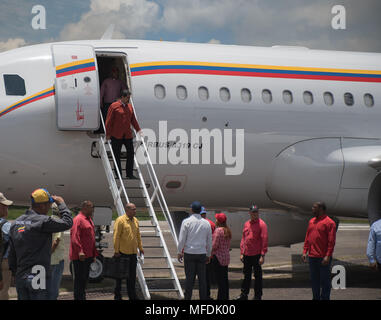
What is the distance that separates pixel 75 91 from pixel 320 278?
6.01m

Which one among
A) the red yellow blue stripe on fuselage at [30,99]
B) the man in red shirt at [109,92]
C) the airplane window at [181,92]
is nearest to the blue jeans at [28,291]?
the red yellow blue stripe on fuselage at [30,99]

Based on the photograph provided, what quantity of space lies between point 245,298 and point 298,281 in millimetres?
3908

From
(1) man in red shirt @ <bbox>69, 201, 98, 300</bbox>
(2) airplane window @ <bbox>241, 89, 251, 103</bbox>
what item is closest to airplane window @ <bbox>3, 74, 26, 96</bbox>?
(1) man in red shirt @ <bbox>69, 201, 98, 300</bbox>

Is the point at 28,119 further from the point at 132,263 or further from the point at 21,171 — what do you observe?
the point at 132,263

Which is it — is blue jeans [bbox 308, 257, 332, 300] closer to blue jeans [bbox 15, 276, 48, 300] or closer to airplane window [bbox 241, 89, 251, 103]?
airplane window [bbox 241, 89, 251, 103]

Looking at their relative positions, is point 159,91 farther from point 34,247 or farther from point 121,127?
point 34,247

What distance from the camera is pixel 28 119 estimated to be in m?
12.6

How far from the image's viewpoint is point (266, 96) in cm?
1433

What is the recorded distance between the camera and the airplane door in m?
12.6

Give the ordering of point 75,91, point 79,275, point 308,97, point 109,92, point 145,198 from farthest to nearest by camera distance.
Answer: point 308,97 → point 109,92 → point 75,91 → point 145,198 → point 79,275

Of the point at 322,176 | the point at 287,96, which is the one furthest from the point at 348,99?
the point at 322,176

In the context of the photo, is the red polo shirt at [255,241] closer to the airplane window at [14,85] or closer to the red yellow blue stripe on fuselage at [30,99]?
the red yellow blue stripe on fuselage at [30,99]
